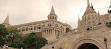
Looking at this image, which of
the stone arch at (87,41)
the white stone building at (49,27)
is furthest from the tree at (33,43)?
the stone arch at (87,41)

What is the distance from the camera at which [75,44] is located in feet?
78.1

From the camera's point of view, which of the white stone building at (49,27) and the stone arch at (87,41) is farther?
the white stone building at (49,27)

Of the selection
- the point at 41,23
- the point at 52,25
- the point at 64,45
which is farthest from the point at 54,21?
the point at 64,45

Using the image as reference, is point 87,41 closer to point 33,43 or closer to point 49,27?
point 33,43

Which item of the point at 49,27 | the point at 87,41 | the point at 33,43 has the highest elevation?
the point at 87,41

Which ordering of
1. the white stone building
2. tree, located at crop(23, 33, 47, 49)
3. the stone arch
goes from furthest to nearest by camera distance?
the white stone building → tree, located at crop(23, 33, 47, 49) → the stone arch

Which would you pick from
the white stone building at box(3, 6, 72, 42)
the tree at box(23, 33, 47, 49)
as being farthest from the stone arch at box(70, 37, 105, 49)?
the white stone building at box(3, 6, 72, 42)

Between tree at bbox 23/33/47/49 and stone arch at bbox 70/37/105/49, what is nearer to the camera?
stone arch at bbox 70/37/105/49

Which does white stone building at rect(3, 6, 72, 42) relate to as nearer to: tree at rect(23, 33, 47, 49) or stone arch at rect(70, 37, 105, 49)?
tree at rect(23, 33, 47, 49)

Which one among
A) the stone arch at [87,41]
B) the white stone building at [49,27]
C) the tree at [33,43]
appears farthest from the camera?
the white stone building at [49,27]

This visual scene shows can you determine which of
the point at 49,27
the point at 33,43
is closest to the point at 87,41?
the point at 33,43

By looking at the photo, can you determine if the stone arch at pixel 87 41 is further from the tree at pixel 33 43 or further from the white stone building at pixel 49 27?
the white stone building at pixel 49 27

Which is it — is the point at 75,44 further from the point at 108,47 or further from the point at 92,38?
the point at 108,47

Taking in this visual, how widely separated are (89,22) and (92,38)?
47908 millimetres
